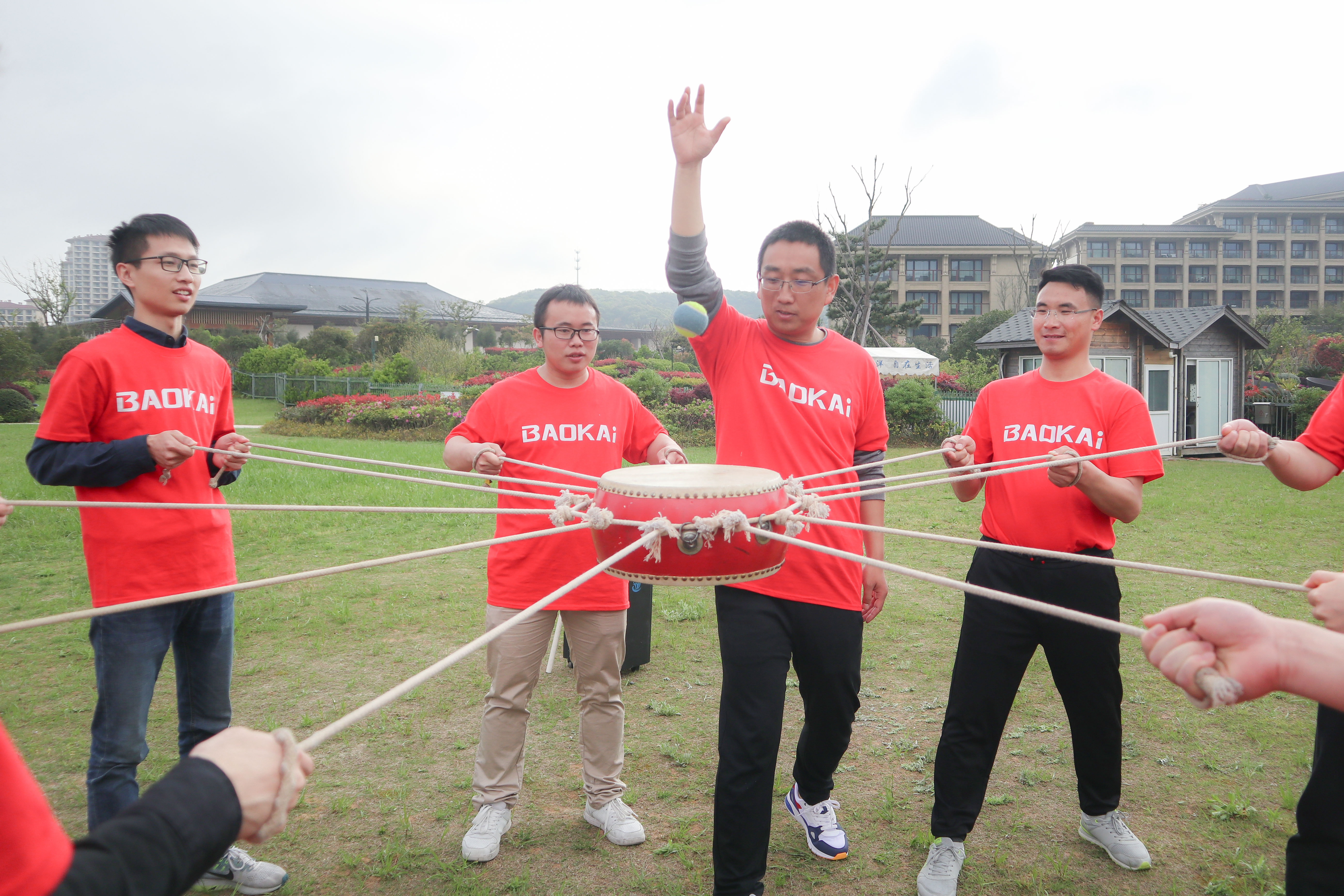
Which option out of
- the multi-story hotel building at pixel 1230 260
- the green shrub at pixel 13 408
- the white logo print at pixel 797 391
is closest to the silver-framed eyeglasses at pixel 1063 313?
the white logo print at pixel 797 391

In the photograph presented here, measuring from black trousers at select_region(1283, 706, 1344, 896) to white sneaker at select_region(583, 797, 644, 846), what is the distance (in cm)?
203

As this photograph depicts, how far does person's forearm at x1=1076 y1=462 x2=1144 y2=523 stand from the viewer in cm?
260

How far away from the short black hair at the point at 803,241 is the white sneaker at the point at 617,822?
2.12 metres

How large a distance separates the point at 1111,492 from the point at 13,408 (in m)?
27.8

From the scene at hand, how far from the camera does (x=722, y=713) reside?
8.45 feet

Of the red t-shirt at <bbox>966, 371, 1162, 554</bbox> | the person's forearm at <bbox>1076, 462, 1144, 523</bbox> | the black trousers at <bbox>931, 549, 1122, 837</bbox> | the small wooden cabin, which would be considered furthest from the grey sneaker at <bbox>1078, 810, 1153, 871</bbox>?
the small wooden cabin

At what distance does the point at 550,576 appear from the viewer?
3.01 meters

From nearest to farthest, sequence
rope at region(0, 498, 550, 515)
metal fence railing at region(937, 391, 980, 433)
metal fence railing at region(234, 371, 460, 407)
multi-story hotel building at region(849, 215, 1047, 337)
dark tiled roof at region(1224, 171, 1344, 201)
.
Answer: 1. rope at region(0, 498, 550, 515)
2. metal fence railing at region(937, 391, 980, 433)
3. metal fence railing at region(234, 371, 460, 407)
4. multi-story hotel building at region(849, 215, 1047, 337)
5. dark tiled roof at region(1224, 171, 1344, 201)

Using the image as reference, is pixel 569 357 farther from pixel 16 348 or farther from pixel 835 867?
pixel 16 348

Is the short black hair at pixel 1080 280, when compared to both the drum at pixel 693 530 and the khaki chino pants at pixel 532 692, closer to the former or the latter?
the drum at pixel 693 530

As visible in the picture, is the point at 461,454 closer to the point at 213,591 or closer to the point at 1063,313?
the point at 213,591

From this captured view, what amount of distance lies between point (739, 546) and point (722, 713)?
74 cm

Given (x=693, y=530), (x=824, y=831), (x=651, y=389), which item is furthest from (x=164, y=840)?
(x=651, y=389)

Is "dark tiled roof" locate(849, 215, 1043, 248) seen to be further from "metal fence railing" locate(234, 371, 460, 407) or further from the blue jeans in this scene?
the blue jeans
